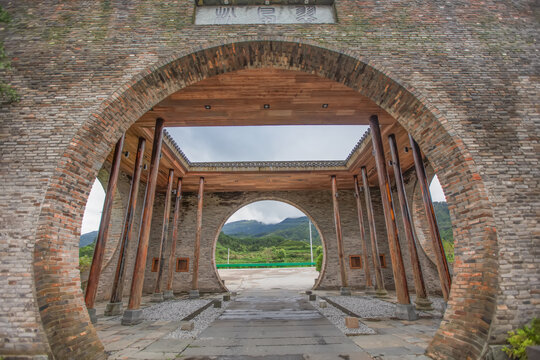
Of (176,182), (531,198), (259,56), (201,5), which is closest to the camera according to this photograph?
(531,198)

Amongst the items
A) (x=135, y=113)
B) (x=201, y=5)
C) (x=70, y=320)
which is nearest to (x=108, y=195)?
(x=135, y=113)

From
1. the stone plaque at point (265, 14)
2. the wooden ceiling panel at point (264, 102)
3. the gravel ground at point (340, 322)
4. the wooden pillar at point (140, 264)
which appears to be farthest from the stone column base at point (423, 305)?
the stone plaque at point (265, 14)

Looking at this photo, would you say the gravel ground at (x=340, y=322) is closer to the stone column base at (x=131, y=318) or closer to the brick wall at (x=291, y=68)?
the brick wall at (x=291, y=68)

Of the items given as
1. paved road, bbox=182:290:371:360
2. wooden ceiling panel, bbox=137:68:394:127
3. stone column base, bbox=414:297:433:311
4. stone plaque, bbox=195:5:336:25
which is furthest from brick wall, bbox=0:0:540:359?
stone column base, bbox=414:297:433:311

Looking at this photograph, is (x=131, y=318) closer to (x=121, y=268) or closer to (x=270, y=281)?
(x=121, y=268)

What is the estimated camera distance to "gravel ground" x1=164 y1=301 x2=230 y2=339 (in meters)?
4.77

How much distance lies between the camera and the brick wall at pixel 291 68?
342cm

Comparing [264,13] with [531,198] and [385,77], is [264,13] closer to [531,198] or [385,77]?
[385,77]

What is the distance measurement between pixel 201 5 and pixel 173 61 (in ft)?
6.07

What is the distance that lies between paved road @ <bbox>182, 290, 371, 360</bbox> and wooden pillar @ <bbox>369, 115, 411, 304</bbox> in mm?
2049

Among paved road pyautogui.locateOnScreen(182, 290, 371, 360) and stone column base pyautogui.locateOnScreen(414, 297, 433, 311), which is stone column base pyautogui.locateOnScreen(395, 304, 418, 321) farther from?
paved road pyautogui.locateOnScreen(182, 290, 371, 360)

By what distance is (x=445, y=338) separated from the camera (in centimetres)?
350

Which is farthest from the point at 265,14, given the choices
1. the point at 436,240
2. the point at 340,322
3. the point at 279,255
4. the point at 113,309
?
the point at 279,255

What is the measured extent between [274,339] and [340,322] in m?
1.95
